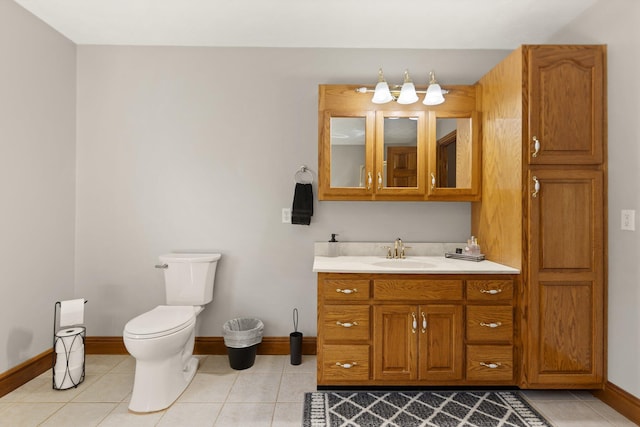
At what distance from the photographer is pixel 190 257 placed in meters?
2.60

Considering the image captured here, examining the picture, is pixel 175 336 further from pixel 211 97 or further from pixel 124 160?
pixel 211 97

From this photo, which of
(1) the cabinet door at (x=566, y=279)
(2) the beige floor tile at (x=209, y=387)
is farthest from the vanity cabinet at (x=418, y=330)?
(2) the beige floor tile at (x=209, y=387)

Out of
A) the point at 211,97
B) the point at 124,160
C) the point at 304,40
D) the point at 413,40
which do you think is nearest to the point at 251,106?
the point at 211,97

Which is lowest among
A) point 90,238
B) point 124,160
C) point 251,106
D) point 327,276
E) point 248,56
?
point 327,276

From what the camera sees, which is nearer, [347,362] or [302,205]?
[347,362]

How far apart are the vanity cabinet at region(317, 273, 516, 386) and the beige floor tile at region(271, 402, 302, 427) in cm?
23

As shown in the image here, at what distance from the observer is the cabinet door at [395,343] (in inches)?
84.0

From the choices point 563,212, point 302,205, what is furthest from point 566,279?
point 302,205

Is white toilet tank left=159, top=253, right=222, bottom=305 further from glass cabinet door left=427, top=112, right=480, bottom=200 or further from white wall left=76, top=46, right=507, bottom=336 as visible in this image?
glass cabinet door left=427, top=112, right=480, bottom=200

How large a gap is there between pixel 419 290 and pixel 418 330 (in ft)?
0.80

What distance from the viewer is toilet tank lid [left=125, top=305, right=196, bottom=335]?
1983mm

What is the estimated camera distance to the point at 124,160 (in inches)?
109

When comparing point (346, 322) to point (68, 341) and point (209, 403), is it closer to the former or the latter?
point (209, 403)

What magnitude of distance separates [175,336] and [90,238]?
4.33 ft
